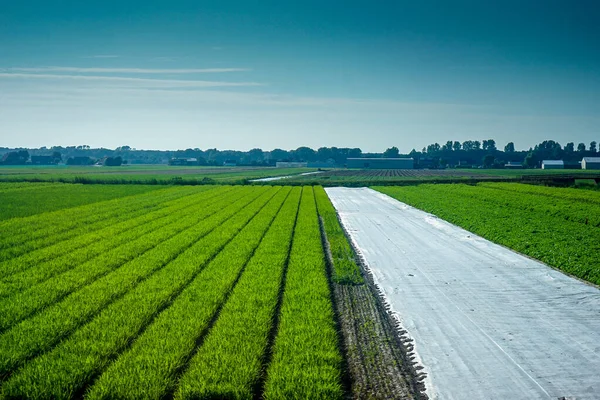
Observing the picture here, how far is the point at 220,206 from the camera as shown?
31.9m

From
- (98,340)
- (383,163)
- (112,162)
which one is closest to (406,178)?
(98,340)

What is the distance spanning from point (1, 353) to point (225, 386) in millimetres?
3826

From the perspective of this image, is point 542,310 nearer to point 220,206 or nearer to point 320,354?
point 320,354

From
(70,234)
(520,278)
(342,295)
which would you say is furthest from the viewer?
(70,234)

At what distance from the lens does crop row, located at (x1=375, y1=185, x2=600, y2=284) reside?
1503cm

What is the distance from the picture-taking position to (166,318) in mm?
9133

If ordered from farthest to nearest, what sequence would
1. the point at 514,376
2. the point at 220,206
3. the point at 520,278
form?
the point at 220,206 → the point at 520,278 → the point at 514,376

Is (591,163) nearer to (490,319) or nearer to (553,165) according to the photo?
(553,165)

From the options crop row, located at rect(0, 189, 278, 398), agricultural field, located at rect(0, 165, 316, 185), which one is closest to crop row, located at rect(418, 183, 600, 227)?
crop row, located at rect(0, 189, 278, 398)

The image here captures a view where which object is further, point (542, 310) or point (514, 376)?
point (542, 310)

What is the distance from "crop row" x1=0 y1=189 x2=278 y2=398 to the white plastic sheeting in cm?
502

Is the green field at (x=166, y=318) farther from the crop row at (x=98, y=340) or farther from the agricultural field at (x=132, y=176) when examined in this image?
the agricultural field at (x=132, y=176)

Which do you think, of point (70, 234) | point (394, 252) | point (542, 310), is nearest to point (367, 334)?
point (542, 310)

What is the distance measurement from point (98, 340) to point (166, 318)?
54.8 inches
